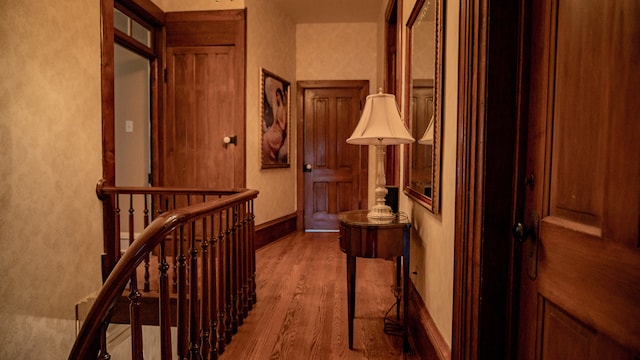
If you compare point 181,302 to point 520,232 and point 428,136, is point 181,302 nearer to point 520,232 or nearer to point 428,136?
point 520,232

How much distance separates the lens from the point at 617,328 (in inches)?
28.0

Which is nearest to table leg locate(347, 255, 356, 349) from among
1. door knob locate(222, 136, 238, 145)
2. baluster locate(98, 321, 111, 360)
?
baluster locate(98, 321, 111, 360)

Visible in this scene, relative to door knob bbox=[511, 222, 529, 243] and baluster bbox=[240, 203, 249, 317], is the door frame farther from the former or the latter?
baluster bbox=[240, 203, 249, 317]

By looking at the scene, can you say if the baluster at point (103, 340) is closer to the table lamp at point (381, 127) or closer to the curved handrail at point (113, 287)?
the curved handrail at point (113, 287)

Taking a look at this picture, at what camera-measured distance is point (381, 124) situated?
1.89 metres

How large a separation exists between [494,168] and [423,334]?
109 centimetres

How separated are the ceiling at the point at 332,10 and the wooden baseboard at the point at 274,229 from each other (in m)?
2.75

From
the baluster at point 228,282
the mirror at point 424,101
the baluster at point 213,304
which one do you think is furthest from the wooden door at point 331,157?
the baluster at point 213,304

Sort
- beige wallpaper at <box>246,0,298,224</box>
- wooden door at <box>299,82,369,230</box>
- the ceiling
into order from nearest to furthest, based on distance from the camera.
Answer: beige wallpaper at <box>246,0,298,224</box>, the ceiling, wooden door at <box>299,82,369,230</box>

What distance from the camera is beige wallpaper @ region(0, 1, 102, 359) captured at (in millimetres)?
1999

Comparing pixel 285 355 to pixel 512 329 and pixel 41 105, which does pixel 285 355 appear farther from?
pixel 41 105

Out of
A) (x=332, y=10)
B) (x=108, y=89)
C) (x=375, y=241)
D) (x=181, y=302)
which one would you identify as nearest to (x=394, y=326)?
(x=375, y=241)

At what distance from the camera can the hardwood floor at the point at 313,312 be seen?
1949mm

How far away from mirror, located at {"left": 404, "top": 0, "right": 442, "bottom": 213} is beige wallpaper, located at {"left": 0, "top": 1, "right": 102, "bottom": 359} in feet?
7.60
